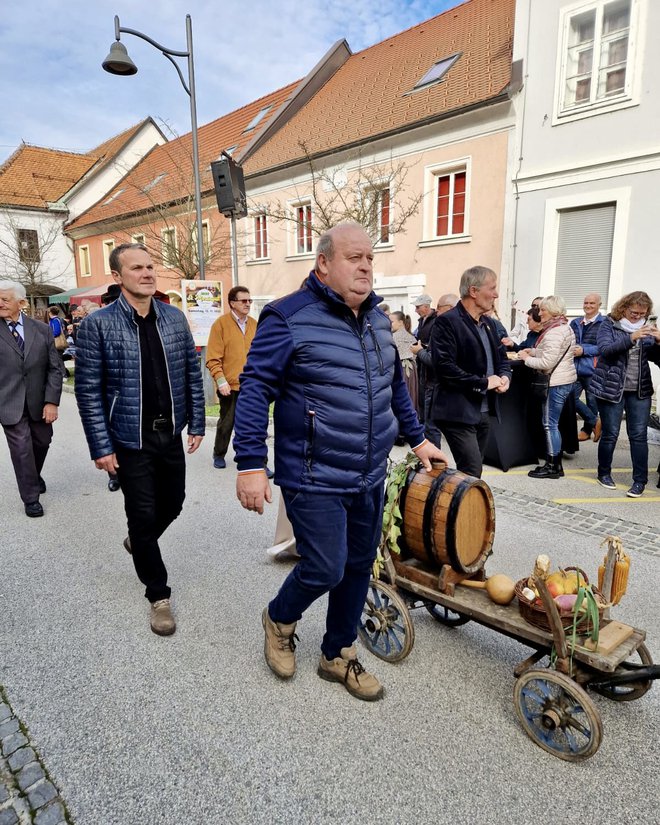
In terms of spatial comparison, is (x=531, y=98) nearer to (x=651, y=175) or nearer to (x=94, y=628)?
(x=651, y=175)

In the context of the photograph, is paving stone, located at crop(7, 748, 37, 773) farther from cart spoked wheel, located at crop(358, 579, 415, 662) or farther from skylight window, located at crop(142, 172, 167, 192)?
skylight window, located at crop(142, 172, 167, 192)

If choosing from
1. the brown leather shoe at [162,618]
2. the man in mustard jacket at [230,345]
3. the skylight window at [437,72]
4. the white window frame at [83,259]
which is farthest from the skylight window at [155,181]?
the brown leather shoe at [162,618]

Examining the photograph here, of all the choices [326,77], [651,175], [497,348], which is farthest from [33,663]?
[326,77]

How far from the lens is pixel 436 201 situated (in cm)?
1423

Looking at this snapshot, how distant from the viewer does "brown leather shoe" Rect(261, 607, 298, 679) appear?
274 centimetres

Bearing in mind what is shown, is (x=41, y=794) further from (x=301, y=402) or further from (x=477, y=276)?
(x=477, y=276)

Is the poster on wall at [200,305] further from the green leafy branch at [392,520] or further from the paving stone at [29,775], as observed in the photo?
the paving stone at [29,775]

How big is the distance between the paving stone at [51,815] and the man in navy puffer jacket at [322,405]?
1161 mm

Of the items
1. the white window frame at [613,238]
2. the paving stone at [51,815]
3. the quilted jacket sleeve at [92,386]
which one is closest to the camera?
the paving stone at [51,815]

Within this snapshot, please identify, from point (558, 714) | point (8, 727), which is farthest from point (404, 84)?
point (8, 727)

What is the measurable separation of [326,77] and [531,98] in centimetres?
1137

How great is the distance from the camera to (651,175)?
34.0 ft

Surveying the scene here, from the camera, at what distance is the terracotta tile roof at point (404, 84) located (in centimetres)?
1399

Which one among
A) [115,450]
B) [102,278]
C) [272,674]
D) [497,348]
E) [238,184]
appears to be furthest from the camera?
[102,278]
